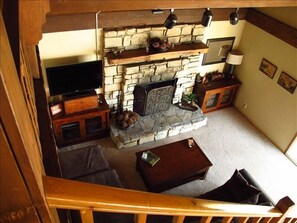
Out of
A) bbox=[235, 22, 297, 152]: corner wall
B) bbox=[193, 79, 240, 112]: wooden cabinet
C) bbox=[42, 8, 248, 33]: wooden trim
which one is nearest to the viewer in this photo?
bbox=[42, 8, 248, 33]: wooden trim

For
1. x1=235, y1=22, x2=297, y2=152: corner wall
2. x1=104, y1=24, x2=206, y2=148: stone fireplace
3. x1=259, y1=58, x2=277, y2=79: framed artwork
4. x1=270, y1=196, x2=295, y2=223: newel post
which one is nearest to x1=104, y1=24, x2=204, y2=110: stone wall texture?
x1=104, y1=24, x2=206, y2=148: stone fireplace

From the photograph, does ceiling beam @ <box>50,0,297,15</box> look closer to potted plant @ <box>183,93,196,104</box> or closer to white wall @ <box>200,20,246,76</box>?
white wall @ <box>200,20,246,76</box>

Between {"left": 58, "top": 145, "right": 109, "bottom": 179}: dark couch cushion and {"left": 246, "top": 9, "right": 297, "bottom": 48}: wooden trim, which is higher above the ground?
{"left": 246, "top": 9, "right": 297, "bottom": 48}: wooden trim

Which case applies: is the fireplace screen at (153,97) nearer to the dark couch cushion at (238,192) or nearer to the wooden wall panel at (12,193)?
the dark couch cushion at (238,192)

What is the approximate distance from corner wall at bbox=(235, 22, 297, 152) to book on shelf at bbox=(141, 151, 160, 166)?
7.91 feet

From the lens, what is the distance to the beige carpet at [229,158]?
3.77 metres

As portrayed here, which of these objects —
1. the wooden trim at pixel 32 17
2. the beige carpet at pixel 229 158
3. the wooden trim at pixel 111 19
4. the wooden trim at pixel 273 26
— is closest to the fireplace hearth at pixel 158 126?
the beige carpet at pixel 229 158

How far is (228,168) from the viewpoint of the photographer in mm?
4055

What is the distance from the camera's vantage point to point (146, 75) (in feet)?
13.8

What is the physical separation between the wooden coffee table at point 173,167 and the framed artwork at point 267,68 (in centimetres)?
198

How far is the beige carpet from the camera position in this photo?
148 inches

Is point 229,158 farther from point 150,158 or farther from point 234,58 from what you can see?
point 234,58

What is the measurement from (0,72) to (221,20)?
451cm

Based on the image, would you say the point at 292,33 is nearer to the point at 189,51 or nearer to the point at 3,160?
the point at 189,51
